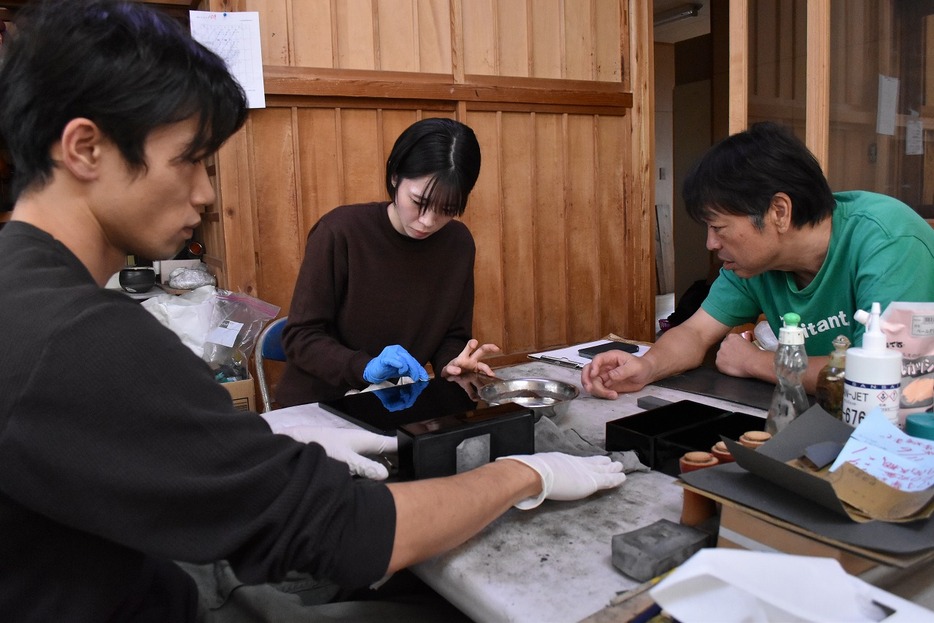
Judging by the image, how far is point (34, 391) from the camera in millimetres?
706

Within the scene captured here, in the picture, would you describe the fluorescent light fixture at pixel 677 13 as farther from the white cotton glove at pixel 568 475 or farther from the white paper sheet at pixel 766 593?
the white paper sheet at pixel 766 593

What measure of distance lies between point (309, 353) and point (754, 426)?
1217 millimetres

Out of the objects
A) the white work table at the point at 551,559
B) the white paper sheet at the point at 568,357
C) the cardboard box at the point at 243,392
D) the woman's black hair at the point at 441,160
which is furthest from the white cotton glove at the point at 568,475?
the cardboard box at the point at 243,392

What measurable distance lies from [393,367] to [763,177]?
102 cm

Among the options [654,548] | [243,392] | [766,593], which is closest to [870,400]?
[654,548]

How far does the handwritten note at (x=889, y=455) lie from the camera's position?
86 centimetres

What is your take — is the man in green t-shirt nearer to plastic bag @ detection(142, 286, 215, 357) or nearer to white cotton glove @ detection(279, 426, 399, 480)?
white cotton glove @ detection(279, 426, 399, 480)

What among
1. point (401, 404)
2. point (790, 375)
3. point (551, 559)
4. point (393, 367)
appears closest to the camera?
point (551, 559)

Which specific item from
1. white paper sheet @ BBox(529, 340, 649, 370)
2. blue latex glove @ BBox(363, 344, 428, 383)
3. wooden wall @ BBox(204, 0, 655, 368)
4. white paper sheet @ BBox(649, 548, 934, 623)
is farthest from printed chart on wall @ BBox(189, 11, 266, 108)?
white paper sheet @ BBox(649, 548, 934, 623)

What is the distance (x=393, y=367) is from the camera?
183 cm

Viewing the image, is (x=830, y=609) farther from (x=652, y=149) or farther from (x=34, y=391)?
(x=652, y=149)

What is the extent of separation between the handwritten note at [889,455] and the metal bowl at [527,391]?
2.26ft

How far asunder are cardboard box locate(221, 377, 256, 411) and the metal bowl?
55.8 inches

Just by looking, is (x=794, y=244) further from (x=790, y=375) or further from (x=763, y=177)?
(x=790, y=375)
